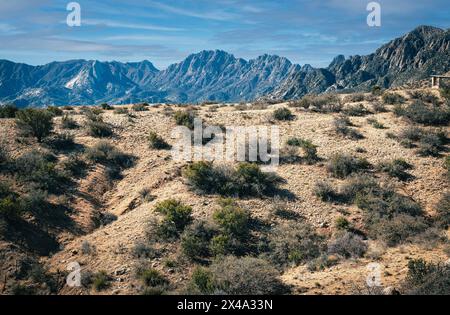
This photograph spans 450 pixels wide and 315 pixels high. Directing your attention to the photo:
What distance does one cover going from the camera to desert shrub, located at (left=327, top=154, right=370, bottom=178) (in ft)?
73.3

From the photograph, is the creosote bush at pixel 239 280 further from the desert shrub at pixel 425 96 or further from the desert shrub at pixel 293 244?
the desert shrub at pixel 425 96

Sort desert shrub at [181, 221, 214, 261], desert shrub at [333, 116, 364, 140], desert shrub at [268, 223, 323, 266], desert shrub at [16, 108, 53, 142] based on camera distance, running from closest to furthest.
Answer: desert shrub at [181, 221, 214, 261], desert shrub at [268, 223, 323, 266], desert shrub at [16, 108, 53, 142], desert shrub at [333, 116, 364, 140]

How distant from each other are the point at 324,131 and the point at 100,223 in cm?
1903

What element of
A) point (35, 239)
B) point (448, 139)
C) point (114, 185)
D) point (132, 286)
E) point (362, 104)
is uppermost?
point (362, 104)

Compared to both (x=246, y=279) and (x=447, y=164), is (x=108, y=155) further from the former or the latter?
(x=447, y=164)

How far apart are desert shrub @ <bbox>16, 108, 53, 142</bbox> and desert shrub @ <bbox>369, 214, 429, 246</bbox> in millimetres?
22793

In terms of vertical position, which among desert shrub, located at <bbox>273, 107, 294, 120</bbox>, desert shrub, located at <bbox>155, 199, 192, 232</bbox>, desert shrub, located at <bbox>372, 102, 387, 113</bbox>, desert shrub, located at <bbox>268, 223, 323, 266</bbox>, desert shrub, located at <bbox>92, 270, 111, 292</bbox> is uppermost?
desert shrub, located at <bbox>372, 102, 387, 113</bbox>

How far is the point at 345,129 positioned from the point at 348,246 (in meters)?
13.8

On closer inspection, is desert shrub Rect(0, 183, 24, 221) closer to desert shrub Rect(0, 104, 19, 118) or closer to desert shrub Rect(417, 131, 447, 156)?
desert shrub Rect(0, 104, 19, 118)

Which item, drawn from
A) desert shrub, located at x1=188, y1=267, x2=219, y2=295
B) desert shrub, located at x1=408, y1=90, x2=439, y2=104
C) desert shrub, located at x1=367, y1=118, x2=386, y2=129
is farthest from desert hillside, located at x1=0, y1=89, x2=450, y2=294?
desert shrub, located at x1=408, y1=90, x2=439, y2=104

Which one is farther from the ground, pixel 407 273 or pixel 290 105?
pixel 290 105

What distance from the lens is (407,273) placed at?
529 inches
